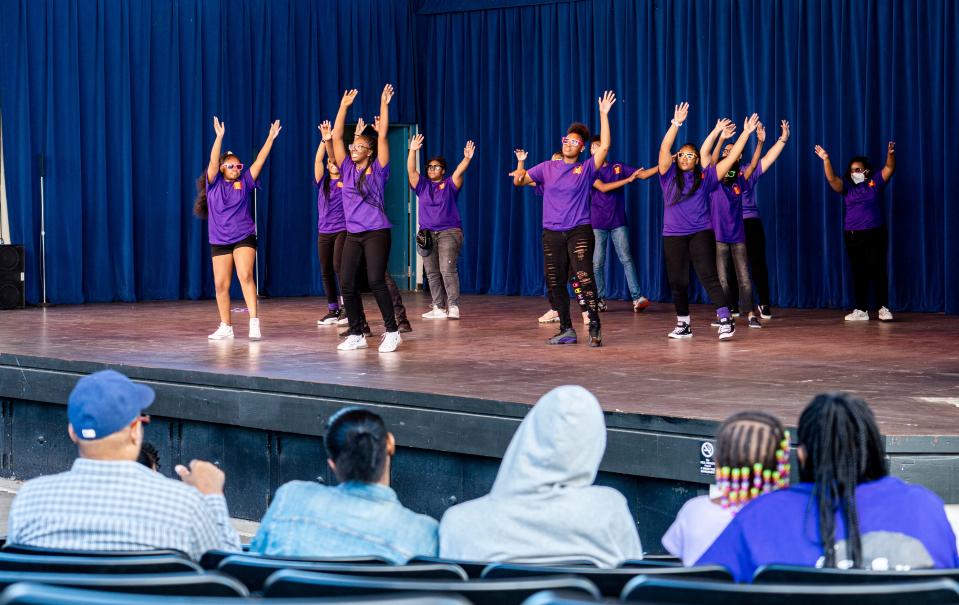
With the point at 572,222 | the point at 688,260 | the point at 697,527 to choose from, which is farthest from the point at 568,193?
the point at 697,527

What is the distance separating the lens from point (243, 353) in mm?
7711

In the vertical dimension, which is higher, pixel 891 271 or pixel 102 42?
pixel 102 42

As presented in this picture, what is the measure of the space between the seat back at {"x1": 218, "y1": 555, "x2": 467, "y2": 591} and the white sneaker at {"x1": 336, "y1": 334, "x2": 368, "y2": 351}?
17.5ft

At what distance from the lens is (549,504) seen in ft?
9.49

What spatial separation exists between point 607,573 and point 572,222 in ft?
19.2

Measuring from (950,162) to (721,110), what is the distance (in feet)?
7.89

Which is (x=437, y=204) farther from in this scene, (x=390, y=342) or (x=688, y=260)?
(x=390, y=342)

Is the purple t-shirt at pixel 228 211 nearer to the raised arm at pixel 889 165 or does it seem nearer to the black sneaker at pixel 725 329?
the black sneaker at pixel 725 329

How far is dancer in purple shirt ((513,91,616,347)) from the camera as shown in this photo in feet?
26.7

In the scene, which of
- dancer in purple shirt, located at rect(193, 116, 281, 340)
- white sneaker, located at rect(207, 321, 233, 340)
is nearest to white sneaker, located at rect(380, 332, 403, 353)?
dancer in purple shirt, located at rect(193, 116, 281, 340)

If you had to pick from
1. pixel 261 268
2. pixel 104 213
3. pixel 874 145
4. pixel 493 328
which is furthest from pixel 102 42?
pixel 874 145

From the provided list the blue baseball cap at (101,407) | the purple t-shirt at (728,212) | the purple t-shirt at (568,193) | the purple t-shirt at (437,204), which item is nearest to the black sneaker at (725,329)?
the purple t-shirt at (568,193)

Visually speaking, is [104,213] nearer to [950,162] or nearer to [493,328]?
[493,328]

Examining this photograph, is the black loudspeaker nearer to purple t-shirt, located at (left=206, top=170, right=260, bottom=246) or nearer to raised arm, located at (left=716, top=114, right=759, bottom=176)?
purple t-shirt, located at (left=206, top=170, right=260, bottom=246)
